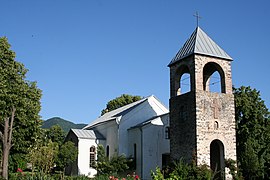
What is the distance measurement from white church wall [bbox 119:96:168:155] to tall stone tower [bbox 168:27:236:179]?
8744 millimetres

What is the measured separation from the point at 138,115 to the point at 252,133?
1248 cm

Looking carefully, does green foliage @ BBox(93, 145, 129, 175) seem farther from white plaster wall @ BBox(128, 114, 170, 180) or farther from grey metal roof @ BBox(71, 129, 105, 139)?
grey metal roof @ BBox(71, 129, 105, 139)

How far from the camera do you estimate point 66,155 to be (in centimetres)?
3678

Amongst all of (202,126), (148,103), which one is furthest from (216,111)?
(148,103)

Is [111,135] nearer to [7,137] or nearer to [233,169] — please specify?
[7,137]

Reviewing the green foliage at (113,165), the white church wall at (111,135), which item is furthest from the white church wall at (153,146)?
the white church wall at (111,135)

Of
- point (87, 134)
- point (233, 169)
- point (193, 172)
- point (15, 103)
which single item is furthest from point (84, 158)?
point (233, 169)

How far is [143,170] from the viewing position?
3406 centimetres

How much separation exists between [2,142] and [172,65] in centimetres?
1540

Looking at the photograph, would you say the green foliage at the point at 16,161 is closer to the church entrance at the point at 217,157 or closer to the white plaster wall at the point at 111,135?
the white plaster wall at the point at 111,135

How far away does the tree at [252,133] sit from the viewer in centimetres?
2780

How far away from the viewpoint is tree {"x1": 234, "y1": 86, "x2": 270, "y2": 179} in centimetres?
2780

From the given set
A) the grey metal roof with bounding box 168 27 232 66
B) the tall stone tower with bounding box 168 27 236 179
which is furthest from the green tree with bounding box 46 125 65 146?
the grey metal roof with bounding box 168 27 232 66

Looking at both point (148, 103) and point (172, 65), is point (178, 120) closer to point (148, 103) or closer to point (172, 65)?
point (172, 65)
